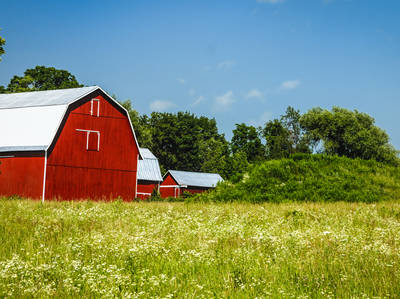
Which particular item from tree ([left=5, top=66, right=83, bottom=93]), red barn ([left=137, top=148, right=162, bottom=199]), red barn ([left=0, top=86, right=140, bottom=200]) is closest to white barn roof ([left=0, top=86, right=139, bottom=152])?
red barn ([left=0, top=86, right=140, bottom=200])

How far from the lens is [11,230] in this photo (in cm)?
908

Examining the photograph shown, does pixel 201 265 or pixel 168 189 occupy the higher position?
pixel 201 265

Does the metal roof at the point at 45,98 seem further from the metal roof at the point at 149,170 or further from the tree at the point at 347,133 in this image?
the tree at the point at 347,133

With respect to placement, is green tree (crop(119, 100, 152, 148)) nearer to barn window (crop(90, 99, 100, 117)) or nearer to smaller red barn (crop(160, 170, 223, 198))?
smaller red barn (crop(160, 170, 223, 198))

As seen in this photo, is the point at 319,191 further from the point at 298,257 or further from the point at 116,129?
the point at 116,129

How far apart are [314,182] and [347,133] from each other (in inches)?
1996

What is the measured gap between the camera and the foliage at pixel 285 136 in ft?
218

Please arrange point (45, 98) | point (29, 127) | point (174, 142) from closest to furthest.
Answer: point (29, 127)
point (45, 98)
point (174, 142)

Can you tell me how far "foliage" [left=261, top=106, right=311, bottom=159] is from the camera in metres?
66.5

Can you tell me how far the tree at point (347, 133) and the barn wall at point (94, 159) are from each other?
3989cm

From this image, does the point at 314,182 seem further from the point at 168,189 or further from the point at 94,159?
the point at 168,189

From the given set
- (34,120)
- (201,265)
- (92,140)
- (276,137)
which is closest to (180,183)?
(276,137)

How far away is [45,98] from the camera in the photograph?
34.3 m

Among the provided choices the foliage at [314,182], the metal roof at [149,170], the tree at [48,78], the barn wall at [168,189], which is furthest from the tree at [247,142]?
the foliage at [314,182]
